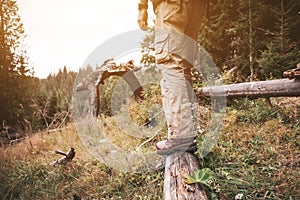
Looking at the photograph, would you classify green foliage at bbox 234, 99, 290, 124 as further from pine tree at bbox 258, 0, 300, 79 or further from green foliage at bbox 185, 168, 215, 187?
green foliage at bbox 185, 168, 215, 187

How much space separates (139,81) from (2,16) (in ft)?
8.74

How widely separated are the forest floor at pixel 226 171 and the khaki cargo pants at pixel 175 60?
12.8 inches

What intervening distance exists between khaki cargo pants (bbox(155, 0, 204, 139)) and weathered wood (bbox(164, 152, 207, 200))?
0.20 metres

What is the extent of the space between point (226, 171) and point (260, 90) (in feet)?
3.94

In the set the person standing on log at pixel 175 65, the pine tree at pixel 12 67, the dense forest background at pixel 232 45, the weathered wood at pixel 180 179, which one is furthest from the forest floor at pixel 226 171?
the pine tree at pixel 12 67

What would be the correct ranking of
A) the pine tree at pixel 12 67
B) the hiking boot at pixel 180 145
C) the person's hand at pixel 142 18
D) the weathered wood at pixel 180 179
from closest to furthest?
the weathered wood at pixel 180 179, the hiking boot at pixel 180 145, the person's hand at pixel 142 18, the pine tree at pixel 12 67

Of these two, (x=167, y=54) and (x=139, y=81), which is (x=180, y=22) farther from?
(x=139, y=81)

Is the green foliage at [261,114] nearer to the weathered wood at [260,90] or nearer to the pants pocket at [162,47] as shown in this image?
the weathered wood at [260,90]

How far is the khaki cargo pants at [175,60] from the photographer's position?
5.91 feet

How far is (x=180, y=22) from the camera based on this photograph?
6.23ft

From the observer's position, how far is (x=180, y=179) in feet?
4.45

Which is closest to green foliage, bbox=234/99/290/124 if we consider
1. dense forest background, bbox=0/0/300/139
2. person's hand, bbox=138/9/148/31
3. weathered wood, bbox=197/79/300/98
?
weathered wood, bbox=197/79/300/98

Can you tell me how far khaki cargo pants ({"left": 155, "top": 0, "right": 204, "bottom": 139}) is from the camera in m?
1.80

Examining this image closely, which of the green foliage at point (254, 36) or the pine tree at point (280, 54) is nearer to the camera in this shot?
the pine tree at point (280, 54)
